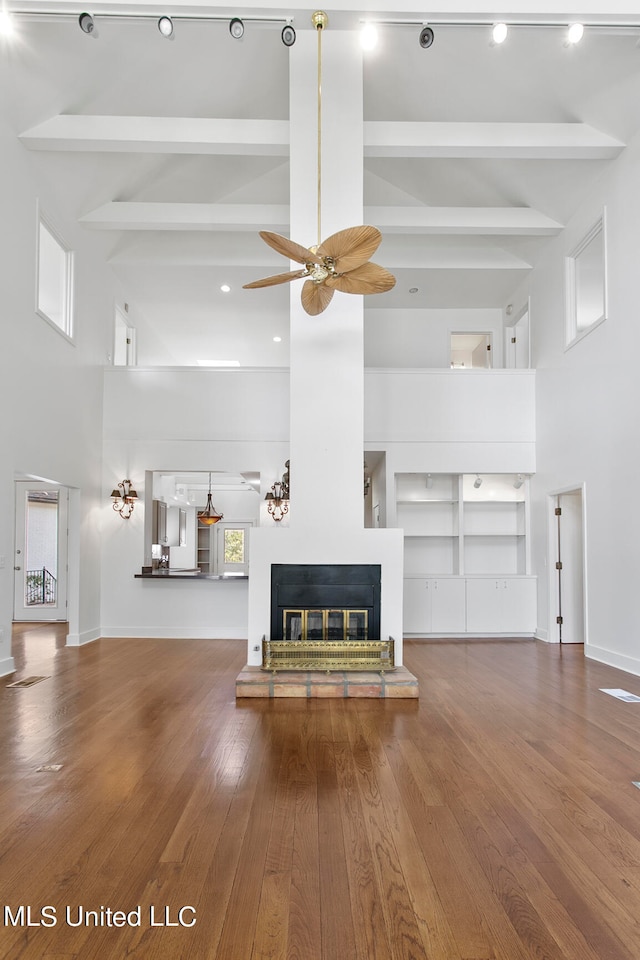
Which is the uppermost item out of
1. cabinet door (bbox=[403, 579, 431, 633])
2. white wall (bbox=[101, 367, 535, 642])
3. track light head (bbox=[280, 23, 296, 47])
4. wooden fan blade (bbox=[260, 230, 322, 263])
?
track light head (bbox=[280, 23, 296, 47])

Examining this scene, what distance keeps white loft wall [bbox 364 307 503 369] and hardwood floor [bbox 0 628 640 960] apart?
19.3 feet

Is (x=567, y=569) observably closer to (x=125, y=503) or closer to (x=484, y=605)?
(x=484, y=605)

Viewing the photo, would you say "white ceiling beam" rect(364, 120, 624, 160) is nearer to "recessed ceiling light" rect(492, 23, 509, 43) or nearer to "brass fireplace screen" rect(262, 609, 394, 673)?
"recessed ceiling light" rect(492, 23, 509, 43)

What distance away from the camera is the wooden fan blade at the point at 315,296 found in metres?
4.55

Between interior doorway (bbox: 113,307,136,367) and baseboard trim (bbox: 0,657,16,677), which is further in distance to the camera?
interior doorway (bbox: 113,307,136,367)

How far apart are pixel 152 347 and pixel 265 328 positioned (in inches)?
79.0

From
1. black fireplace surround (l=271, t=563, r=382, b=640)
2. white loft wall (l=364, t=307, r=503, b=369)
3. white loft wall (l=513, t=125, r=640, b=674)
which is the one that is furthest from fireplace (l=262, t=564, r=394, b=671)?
white loft wall (l=364, t=307, r=503, b=369)

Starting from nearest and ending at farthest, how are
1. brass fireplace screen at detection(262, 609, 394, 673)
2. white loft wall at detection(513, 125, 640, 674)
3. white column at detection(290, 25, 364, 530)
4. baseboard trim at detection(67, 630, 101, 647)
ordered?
1. brass fireplace screen at detection(262, 609, 394, 673)
2. white column at detection(290, 25, 364, 530)
3. white loft wall at detection(513, 125, 640, 674)
4. baseboard trim at detection(67, 630, 101, 647)

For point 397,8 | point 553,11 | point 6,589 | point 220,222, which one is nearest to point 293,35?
point 397,8

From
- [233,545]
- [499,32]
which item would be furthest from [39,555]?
[499,32]

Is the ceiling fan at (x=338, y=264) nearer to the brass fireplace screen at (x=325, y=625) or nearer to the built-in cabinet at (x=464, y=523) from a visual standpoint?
the brass fireplace screen at (x=325, y=625)

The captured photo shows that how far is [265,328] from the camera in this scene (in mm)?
10906

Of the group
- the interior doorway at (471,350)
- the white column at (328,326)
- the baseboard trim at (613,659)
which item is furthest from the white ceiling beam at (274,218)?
the baseboard trim at (613,659)

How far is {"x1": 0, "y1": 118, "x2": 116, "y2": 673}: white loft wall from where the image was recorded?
18.6 feet
